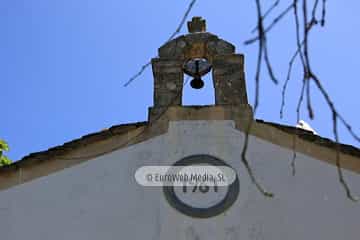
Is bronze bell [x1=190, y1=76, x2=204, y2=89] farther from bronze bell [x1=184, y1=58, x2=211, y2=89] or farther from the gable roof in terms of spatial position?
the gable roof

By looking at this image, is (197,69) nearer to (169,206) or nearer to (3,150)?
(169,206)

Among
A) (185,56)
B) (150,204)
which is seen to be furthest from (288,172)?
(185,56)

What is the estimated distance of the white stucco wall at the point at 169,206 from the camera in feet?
17.2

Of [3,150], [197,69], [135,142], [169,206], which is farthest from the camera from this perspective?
[3,150]

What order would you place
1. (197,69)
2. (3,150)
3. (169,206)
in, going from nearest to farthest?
(169,206), (197,69), (3,150)

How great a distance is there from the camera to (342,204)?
5.36 meters

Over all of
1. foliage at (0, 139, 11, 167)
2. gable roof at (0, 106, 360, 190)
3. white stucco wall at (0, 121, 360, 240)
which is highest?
foliage at (0, 139, 11, 167)

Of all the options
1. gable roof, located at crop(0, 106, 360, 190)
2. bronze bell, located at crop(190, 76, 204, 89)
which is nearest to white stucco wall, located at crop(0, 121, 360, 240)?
gable roof, located at crop(0, 106, 360, 190)

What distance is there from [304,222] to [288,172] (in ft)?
1.47

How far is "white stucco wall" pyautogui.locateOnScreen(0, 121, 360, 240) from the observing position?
5242 mm

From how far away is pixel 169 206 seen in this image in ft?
17.5

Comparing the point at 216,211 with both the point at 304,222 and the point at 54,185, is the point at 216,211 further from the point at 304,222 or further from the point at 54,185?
the point at 54,185

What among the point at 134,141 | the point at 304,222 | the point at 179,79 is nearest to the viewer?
the point at 304,222

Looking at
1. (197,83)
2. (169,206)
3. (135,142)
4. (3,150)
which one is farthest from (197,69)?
(3,150)
